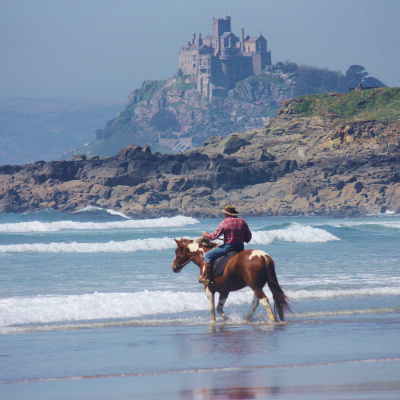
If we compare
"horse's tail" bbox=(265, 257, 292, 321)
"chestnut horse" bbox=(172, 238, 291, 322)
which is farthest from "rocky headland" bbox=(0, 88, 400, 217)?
"horse's tail" bbox=(265, 257, 292, 321)

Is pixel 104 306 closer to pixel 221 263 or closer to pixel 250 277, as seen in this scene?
pixel 221 263

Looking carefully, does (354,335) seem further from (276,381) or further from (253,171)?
(253,171)

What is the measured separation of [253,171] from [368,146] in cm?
1638

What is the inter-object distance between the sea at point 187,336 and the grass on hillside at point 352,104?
293ft

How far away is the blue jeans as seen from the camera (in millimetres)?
12328

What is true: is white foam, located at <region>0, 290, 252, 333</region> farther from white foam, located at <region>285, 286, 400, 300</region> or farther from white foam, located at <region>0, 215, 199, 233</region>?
white foam, located at <region>0, 215, 199, 233</region>

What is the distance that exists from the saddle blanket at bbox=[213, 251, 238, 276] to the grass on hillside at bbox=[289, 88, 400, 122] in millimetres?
97641

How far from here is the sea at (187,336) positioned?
7676 millimetres

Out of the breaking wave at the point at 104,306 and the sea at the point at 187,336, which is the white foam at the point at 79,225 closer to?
the sea at the point at 187,336

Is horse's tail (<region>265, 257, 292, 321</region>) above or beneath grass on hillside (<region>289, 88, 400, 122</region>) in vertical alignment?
beneath

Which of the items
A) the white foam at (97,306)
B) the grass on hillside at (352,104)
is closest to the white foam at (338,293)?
the white foam at (97,306)

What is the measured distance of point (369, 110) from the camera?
11081 centimetres

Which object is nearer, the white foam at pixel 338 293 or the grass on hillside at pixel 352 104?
the white foam at pixel 338 293

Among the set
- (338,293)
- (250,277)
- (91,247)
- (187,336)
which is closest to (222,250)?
(250,277)
